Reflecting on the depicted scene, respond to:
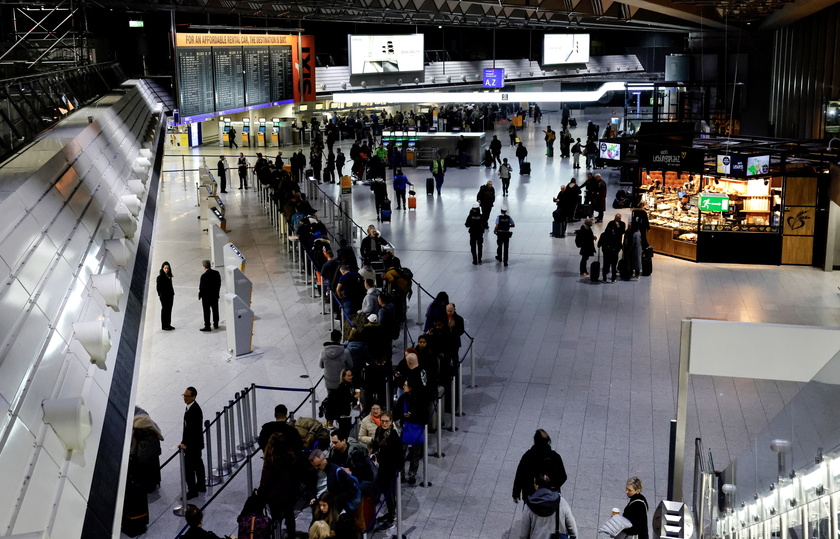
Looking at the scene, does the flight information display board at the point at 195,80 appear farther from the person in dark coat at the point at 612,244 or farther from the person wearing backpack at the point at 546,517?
the person wearing backpack at the point at 546,517

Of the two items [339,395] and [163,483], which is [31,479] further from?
[339,395]

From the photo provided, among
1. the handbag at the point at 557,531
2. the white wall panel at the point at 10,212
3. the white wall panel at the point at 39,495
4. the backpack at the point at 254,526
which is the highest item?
the white wall panel at the point at 10,212

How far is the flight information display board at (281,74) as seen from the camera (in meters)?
31.3

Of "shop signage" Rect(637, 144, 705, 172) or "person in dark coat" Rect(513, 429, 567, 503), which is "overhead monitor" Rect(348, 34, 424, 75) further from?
"person in dark coat" Rect(513, 429, 567, 503)

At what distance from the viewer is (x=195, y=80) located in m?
24.6

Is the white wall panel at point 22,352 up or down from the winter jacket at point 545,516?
up

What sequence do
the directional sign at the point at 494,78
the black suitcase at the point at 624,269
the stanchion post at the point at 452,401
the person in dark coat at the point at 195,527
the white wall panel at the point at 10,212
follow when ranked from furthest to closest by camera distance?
1. the directional sign at the point at 494,78
2. the black suitcase at the point at 624,269
3. the stanchion post at the point at 452,401
4. the person in dark coat at the point at 195,527
5. the white wall panel at the point at 10,212

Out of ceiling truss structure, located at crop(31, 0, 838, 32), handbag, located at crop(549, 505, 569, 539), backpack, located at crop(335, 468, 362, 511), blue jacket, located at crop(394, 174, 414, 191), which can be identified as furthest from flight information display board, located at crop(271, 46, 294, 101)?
handbag, located at crop(549, 505, 569, 539)

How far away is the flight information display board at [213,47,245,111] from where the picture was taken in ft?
88.1

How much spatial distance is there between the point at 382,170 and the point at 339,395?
18618 millimetres

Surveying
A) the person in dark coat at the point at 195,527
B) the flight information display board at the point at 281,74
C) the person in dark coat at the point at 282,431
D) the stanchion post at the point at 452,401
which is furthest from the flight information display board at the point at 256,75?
the person in dark coat at the point at 195,527

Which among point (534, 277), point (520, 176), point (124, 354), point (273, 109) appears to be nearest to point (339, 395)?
point (124, 354)

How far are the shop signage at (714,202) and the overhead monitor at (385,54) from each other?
2092cm

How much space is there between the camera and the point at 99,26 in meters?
30.0
